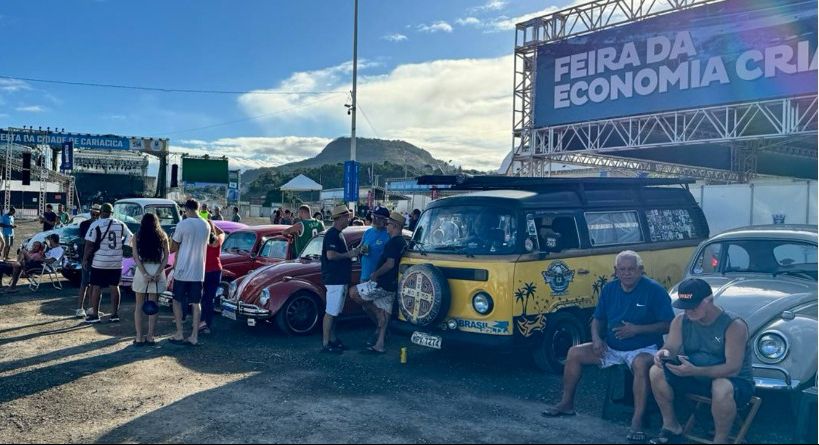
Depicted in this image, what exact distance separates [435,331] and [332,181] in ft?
328

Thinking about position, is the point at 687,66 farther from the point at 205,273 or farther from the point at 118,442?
the point at 118,442

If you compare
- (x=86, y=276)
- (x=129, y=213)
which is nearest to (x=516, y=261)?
(x=86, y=276)

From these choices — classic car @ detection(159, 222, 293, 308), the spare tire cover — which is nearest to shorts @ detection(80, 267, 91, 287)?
classic car @ detection(159, 222, 293, 308)

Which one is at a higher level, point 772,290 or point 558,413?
point 772,290

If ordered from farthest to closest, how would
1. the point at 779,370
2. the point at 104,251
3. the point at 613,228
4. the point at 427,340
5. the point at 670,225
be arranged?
the point at 104,251
the point at 670,225
the point at 613,228
the point at 427,340
the point at 779,370

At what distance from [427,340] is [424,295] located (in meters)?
0.49

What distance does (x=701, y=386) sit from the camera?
4578 mm

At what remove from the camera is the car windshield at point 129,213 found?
1488 centimetres

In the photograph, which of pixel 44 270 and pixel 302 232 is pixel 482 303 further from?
pixel 44 270

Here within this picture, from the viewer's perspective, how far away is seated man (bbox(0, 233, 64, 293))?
480 inches

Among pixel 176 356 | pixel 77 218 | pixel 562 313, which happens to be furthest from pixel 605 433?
pixel 77 218

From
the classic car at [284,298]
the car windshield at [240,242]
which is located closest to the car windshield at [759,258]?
the classic car at [284,298]

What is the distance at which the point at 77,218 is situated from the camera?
1664cm

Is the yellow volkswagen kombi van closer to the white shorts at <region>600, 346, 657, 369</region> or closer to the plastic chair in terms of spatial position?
the white shorts at <region>600, 346, 657, 369</region>
